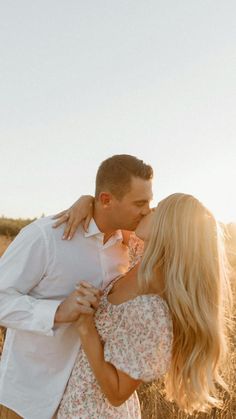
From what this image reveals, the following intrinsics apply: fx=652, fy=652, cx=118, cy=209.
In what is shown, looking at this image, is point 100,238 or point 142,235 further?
point 100,238

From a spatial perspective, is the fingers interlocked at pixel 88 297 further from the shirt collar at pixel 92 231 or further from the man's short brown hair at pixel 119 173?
the man's short brown hair at pixel 119 173

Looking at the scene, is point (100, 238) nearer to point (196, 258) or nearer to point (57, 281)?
point (57, 281)

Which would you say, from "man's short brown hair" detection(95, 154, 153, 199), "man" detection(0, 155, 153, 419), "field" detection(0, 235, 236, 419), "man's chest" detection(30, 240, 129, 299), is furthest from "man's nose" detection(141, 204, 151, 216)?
"field" detection(0, 235, 236, 419)

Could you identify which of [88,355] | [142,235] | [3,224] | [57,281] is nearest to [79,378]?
[88,355]

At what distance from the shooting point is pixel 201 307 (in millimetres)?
3268

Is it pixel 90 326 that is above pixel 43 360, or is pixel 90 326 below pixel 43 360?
above

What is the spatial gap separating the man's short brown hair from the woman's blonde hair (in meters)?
0.68

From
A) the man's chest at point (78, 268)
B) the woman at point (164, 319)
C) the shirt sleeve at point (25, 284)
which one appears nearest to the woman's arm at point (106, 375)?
the woman at point (164, 319)

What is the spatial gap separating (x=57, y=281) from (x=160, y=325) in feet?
2.64

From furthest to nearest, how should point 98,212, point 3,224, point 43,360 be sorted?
point 3,224 < point 98,212 < point 43,360

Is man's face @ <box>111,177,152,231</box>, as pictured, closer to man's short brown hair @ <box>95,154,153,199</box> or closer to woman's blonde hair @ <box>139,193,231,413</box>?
man's short brown hair @ <box>95,154,153,199</box>

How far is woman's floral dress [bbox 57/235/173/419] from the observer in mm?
3158

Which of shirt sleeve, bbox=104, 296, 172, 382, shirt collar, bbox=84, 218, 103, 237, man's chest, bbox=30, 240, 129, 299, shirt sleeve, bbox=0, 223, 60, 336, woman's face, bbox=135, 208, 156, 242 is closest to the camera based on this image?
shirt sleeve, bbox=104, 296, 172, 382

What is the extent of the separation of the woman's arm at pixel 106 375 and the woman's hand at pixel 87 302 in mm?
31
